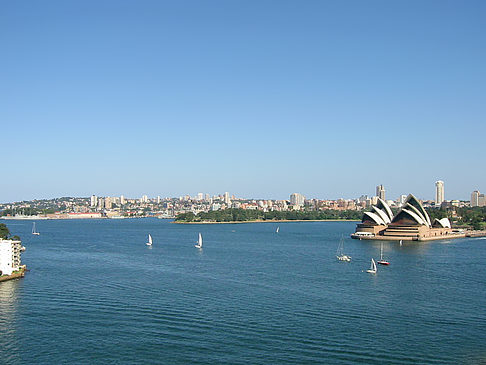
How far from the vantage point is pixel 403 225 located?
46375mm

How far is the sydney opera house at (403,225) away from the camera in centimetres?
4569

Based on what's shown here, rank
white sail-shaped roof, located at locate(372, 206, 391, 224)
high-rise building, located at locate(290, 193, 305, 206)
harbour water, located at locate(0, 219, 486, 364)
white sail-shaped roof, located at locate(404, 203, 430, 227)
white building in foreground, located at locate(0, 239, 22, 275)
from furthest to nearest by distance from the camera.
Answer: high-rise building, located at locate(290, 193, 305, 206) → white sail-shaped roof, located at locate(372, 206, 391, 224) → white sail-shaped roof, located at locate(404, 203, 430, 227) → white building in foreground, located at locate(0, 239, 22, 275) → harbour water, located at locate(0, 219, 486, 364)

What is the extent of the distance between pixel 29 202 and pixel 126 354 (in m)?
197

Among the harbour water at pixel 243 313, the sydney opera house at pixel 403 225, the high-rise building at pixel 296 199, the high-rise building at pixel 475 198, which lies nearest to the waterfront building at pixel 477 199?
the high-rise building at pixel 475 198

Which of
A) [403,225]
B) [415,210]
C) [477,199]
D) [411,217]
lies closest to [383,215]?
[415,210]

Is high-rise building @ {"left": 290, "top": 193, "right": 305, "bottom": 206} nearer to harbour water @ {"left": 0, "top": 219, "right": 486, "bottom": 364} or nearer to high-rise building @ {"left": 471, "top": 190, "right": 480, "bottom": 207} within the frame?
high-rise building @ {"left": 471, "top": 190, "right": 480, "bottom": 207}

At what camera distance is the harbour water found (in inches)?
472

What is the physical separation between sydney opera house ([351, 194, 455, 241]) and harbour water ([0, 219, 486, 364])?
1873 cm

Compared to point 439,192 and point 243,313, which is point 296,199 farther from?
point 243,313

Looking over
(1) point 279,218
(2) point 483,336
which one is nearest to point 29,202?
(1) point 279,218

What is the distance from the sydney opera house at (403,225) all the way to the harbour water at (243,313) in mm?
18733

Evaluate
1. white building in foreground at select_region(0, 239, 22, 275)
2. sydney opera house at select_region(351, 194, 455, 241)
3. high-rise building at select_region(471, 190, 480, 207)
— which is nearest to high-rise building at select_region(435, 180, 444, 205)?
high-rise building at select_region(471, 190, 480, 207)

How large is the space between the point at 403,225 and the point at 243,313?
34.2 metres

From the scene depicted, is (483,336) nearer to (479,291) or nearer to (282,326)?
(282,326)
